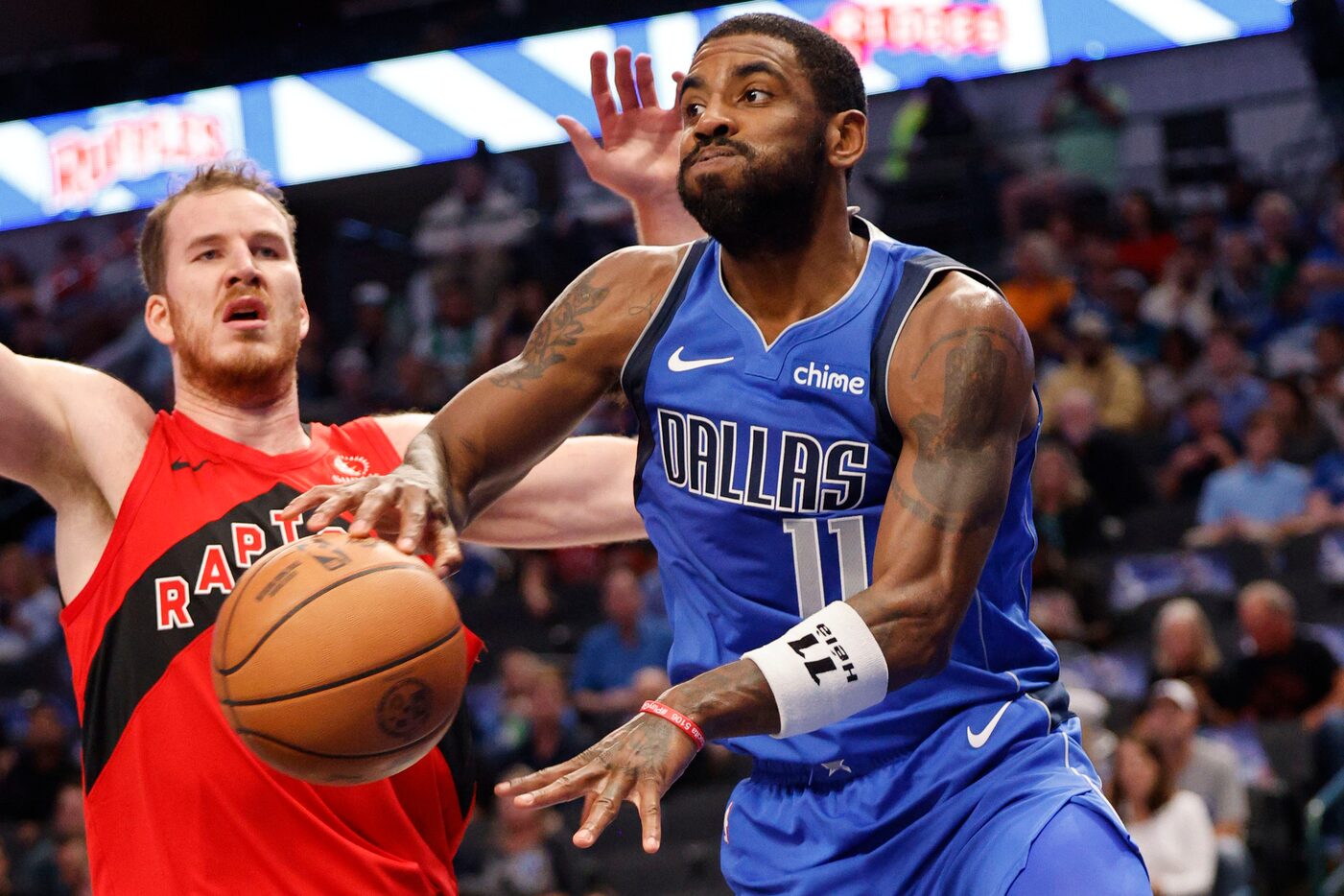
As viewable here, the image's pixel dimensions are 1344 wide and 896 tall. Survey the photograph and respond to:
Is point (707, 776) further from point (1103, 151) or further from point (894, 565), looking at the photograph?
point (1103, 151)

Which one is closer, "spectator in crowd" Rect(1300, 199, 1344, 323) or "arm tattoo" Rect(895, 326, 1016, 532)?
"arm tattoo" Rect(895, 326, 1016, 532)

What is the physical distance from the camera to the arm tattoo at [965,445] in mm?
2820

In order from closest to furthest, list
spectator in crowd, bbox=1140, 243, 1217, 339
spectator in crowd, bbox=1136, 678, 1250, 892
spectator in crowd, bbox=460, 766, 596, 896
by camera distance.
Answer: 1. spectator in crowd, bbox=1136, 678, 1250, 892
2. spectator in crowd, bbox=460, 766, 596, 896
3. spectator in crowd, bbox=1140, 243, 1217, 339

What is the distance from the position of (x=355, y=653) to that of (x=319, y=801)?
0.82 metres

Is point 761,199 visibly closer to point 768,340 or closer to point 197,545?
point 768,340

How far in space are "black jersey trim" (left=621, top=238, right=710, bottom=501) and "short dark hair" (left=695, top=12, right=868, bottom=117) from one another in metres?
0.45

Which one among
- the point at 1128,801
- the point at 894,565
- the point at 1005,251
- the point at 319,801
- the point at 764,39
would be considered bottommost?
the point at 1128,801

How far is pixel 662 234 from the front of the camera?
424cm

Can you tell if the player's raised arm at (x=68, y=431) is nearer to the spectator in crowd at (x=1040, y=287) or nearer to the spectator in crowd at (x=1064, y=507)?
the spectator in crowd at (x=1064, y=507)

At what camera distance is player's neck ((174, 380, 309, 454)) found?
3.72m

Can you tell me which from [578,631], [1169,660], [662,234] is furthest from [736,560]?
[578,631]

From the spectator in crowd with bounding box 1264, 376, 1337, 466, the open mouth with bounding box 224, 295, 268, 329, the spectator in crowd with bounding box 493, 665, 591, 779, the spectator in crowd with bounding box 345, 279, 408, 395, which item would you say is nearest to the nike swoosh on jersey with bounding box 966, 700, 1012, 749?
the open mouth with bounding box 224, 295, 268, 329

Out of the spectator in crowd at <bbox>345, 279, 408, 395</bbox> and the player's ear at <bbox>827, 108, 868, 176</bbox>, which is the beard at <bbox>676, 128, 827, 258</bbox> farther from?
the spectator in crowd at <bbox>345, 279, 408, 395</bbox>

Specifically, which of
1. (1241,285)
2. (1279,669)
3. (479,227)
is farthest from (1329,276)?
(479,227)
